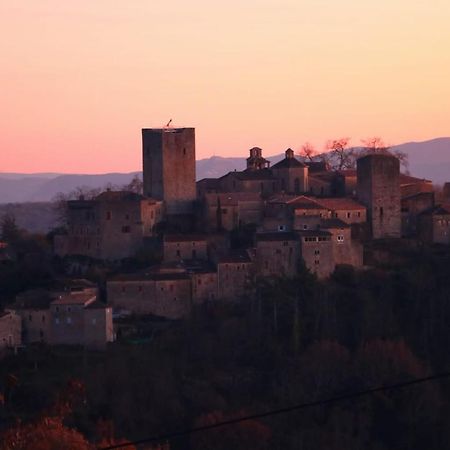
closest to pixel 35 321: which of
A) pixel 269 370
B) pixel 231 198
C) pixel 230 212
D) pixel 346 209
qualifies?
pixel 269 370

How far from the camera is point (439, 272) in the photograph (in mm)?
40531

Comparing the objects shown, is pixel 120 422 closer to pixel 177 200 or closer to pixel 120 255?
pixel 120 255

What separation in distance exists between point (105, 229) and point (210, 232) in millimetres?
2837

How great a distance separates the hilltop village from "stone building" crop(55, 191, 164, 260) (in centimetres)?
3

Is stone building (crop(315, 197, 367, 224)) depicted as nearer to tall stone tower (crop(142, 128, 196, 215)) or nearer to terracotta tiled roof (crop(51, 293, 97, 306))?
tall stone tower (crop(142, 128, 196, 215))

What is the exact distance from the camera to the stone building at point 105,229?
40.3 m

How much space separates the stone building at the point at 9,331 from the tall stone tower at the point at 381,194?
1078 cm

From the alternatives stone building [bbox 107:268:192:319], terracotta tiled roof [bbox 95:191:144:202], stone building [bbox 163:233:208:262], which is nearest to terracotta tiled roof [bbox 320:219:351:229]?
stone building [bbox 163:233:208:262]

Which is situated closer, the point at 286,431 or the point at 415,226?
the point at 286,431

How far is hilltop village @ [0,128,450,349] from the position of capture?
1441 inches

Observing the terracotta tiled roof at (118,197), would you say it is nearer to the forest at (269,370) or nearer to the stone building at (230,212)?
the stone building at (230,212)

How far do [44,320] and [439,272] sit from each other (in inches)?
436

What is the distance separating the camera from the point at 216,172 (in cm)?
14162

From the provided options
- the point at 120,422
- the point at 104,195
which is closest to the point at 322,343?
the point at 120,422
